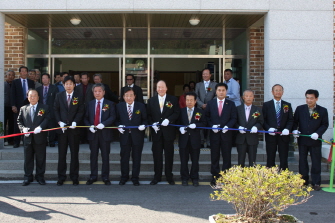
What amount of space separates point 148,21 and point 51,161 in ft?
15.2

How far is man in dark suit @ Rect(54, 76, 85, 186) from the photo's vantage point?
23.2ft

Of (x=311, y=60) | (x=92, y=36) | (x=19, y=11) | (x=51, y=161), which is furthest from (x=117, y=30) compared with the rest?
(x=311, y=60)

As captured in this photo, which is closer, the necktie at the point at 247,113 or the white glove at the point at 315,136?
the white glove at the point at 315,136

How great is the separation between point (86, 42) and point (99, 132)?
4.77 metres


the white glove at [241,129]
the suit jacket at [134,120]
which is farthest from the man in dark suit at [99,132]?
the white glove at [241,129]

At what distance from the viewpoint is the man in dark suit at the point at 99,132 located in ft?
23.3

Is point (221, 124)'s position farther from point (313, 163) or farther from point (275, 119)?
point (313, 163)

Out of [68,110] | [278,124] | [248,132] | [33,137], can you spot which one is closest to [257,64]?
[278,124]

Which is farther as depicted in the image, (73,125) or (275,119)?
(275,119)

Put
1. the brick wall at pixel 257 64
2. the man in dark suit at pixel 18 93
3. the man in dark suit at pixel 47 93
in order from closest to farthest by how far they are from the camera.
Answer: the man in dark suit at pixel 47 93 < the man in dark suit at pixel 18 93 < the brick wall at pixel 257 64

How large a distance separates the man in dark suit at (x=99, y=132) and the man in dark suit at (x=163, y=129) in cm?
84

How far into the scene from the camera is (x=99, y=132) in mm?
7117

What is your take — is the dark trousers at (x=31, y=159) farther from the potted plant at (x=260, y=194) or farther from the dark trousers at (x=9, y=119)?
the potted plant at (x=260, y=194)

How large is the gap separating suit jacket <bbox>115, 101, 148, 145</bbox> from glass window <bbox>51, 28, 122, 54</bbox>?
4200 millimetres
